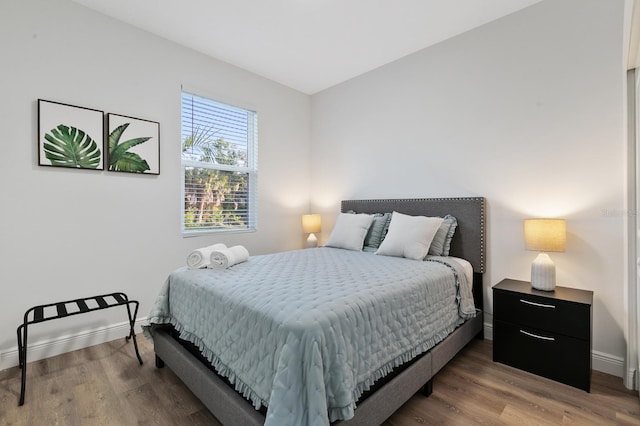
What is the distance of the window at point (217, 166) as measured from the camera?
315 centimetres

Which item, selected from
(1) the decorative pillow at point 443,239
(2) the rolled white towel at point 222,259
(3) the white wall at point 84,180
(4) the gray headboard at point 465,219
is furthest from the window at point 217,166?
(1) the decorative pillow at point 443,239

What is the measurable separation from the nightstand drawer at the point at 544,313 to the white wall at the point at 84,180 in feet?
8.89

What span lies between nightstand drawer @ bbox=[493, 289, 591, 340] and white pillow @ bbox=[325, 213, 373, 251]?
1.27 m

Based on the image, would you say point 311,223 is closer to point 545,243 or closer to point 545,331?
point 545,243

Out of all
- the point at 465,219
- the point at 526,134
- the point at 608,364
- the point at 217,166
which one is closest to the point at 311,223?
the point at 217,166

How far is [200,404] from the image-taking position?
172 centimetres

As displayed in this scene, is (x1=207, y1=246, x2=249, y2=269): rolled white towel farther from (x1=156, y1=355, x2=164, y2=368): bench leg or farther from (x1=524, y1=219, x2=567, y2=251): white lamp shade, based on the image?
(x1=524, y1=219, x2=567, y2=251): white lamp shade

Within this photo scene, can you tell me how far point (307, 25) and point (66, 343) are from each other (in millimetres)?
3342

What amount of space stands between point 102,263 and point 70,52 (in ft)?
5.65

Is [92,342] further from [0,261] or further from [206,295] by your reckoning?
[206,295]

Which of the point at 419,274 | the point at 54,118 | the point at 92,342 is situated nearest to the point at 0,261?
the point at 92,342

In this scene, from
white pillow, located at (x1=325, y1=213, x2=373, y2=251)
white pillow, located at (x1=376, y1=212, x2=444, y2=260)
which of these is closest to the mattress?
white pillow, located at (x1=376, y1=212, x2=444, y2=260)

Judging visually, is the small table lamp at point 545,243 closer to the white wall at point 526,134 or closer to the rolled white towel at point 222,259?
the white wall at point 526,134

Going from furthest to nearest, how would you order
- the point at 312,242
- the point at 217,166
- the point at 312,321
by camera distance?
the point at 312,242
the point at 217,166
the point at 312,321
